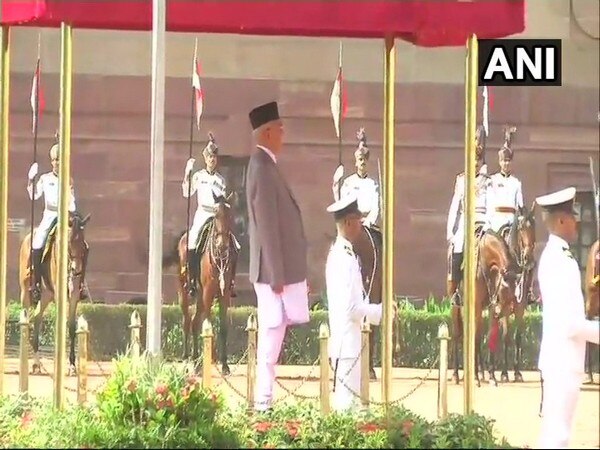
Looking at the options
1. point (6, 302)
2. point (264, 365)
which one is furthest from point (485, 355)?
point (6, 302)

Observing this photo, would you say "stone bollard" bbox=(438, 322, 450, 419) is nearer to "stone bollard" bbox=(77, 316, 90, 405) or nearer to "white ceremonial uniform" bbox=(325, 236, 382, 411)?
"white ceremonial uniform" bbox=(325, 236, 382, 411)

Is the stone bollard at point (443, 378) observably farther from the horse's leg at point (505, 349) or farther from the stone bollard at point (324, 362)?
the stone bollard at point (324, 362)

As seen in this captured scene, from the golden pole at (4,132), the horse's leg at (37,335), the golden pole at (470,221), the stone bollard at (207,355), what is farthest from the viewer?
the horse's leg at (37,335)

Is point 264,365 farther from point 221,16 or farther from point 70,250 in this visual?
point 221,16

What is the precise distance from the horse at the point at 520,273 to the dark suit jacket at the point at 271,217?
1.24 meters

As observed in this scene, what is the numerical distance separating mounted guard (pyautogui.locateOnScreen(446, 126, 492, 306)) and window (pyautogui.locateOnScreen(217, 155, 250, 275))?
1.21m

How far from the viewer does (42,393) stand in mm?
10484

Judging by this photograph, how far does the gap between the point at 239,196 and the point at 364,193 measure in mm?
747

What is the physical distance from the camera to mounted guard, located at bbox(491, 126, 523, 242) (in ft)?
33.3

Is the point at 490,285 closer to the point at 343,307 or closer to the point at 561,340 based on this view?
the point at 561,340

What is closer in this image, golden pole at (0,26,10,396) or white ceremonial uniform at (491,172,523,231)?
white ceremonial uniform at (491,172,523,231)

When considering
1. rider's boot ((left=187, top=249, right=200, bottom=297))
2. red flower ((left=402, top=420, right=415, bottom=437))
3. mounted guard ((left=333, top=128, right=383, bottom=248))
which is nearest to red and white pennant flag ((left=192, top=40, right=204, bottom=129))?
rider's boot ((left=187, top=249, right=200, bottom=297))

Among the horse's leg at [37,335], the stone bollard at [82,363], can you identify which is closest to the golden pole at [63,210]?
the stone bollard at [82,363]

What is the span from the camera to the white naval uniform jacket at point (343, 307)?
10.3 meters
